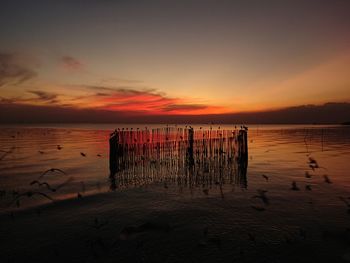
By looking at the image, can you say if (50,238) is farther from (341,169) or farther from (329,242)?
(341,169)

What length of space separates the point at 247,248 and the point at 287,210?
4.00 m

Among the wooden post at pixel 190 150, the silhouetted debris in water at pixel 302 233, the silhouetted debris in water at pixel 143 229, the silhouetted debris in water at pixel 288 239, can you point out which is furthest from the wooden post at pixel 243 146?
the silhouetted debris in water at pixel 143 229

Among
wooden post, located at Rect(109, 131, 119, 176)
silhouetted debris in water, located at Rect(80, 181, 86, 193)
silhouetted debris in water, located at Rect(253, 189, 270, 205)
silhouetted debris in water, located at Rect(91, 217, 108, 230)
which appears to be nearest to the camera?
silhouetted debris in water, located at Rect(91, 217, 108, 230)

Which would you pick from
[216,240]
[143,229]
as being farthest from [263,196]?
[143,229]

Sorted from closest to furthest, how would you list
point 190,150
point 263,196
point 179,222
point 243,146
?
point 179,222 → point 263,196 → point 243,146 → point 190,150

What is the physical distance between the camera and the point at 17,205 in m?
11.8

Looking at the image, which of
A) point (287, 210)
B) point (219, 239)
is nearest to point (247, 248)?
point (219, 239)

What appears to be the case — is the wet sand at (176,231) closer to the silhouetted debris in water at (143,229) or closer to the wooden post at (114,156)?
the silhouetted debris in water at (143,229)

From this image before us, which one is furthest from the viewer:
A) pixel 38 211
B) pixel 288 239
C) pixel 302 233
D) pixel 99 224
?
pixel 38 211

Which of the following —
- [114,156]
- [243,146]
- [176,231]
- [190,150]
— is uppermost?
[243,146]

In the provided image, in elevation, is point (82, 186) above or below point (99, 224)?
above

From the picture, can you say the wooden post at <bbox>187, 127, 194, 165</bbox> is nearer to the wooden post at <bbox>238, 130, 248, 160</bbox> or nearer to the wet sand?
the wooden post at <bbox>238, 130, 248, 160</bbox>

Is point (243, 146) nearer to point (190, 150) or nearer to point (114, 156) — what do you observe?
point (190, 150)

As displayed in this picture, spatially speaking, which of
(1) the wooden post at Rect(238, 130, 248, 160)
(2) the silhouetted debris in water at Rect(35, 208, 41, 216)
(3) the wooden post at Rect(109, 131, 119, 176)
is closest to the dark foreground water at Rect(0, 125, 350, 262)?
(2) the silhouetted debris in water at Rect(35, 208, 41, 216)
